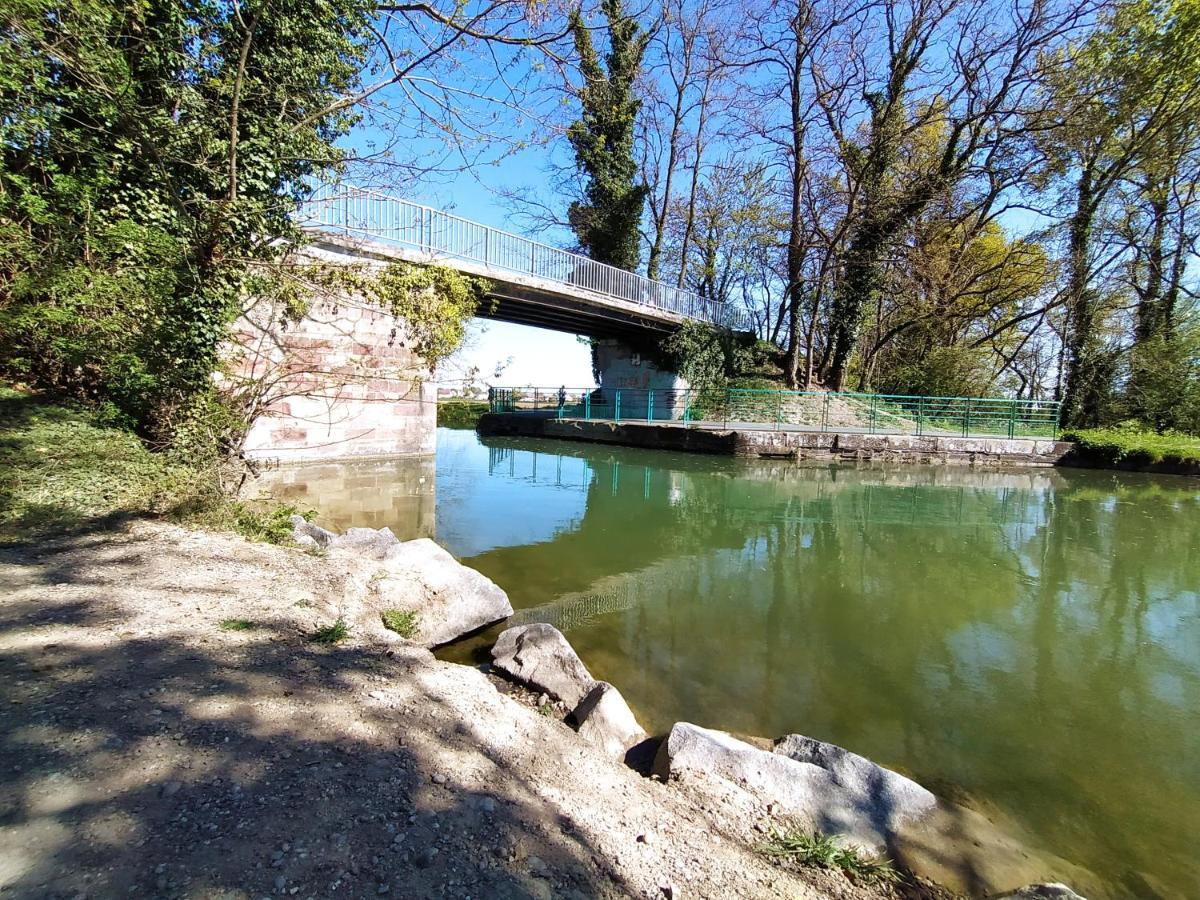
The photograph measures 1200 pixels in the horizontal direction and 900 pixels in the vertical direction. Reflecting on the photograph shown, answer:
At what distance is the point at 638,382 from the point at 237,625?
21.2 meters

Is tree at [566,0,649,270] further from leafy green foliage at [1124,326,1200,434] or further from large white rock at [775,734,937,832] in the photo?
large white rock at [775,734,937,832]

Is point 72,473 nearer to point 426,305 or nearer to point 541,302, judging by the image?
point 426,305

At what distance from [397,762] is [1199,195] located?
3051cm

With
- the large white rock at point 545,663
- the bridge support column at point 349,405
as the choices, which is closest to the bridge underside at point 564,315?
the bridge support column at point 349,405

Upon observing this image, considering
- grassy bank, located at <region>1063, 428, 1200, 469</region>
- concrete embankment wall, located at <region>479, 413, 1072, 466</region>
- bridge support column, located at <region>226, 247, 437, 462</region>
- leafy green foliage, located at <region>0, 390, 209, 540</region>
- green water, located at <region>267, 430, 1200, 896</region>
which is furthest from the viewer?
concrete embankment wall, located at <region>479, 413, 1072, 466</region>

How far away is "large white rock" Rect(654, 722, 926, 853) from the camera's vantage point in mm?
2508

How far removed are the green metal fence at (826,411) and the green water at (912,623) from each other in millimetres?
8631

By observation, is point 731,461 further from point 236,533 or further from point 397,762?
point 397,762

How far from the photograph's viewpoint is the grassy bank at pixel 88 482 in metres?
4.55

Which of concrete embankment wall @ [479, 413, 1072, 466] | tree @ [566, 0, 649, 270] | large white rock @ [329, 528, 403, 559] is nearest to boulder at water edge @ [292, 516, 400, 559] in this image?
large white rock @ [329, 528, 403, 559]

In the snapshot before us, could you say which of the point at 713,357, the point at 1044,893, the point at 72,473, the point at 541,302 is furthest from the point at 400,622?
the point at 713,357

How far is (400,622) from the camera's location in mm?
4062

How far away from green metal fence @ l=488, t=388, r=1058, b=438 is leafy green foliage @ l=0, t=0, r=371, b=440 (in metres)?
15.1

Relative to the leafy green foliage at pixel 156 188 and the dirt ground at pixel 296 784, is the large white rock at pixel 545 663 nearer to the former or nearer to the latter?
the dirt ground at pixel 296 784
